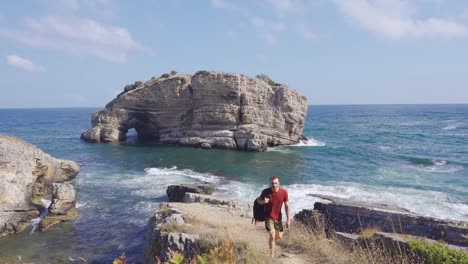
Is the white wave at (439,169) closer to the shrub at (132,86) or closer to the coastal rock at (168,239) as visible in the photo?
the coastal rock at (168,239)

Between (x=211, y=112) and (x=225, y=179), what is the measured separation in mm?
18736

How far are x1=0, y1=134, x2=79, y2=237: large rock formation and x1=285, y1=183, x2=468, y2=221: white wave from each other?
1449 centimetres

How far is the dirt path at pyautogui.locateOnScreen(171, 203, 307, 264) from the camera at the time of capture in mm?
9906

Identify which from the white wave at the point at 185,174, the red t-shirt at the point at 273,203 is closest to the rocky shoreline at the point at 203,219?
the red t-shirt at the point at 273,203

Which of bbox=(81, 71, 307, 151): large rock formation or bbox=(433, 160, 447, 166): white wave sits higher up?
bbox=(81, 71, 307, 151): large rock formation

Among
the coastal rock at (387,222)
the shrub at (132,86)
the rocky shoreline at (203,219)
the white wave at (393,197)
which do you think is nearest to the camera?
the rocky shoreline at (203,219)

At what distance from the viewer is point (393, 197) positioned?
24078 mm

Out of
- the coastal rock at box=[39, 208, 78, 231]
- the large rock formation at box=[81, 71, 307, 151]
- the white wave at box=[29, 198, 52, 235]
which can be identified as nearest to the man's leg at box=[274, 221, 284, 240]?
the coastal rock at box=[39, 208, 78, 231]

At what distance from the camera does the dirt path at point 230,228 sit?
9.91 metres

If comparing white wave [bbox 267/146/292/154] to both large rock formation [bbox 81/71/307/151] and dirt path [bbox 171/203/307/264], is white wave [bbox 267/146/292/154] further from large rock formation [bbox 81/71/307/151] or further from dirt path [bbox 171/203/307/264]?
dirt path [bbox 171/203/307/264]

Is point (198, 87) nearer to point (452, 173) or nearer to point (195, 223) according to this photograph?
point (452, 173)

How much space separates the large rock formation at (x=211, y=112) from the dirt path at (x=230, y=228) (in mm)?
29451

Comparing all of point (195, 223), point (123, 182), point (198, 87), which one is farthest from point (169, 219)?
point (198, 87)

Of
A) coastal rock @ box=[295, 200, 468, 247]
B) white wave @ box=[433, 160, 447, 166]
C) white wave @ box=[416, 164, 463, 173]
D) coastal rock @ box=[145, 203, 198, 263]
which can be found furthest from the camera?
white wave @ box=[433, 160, 447, 166]
